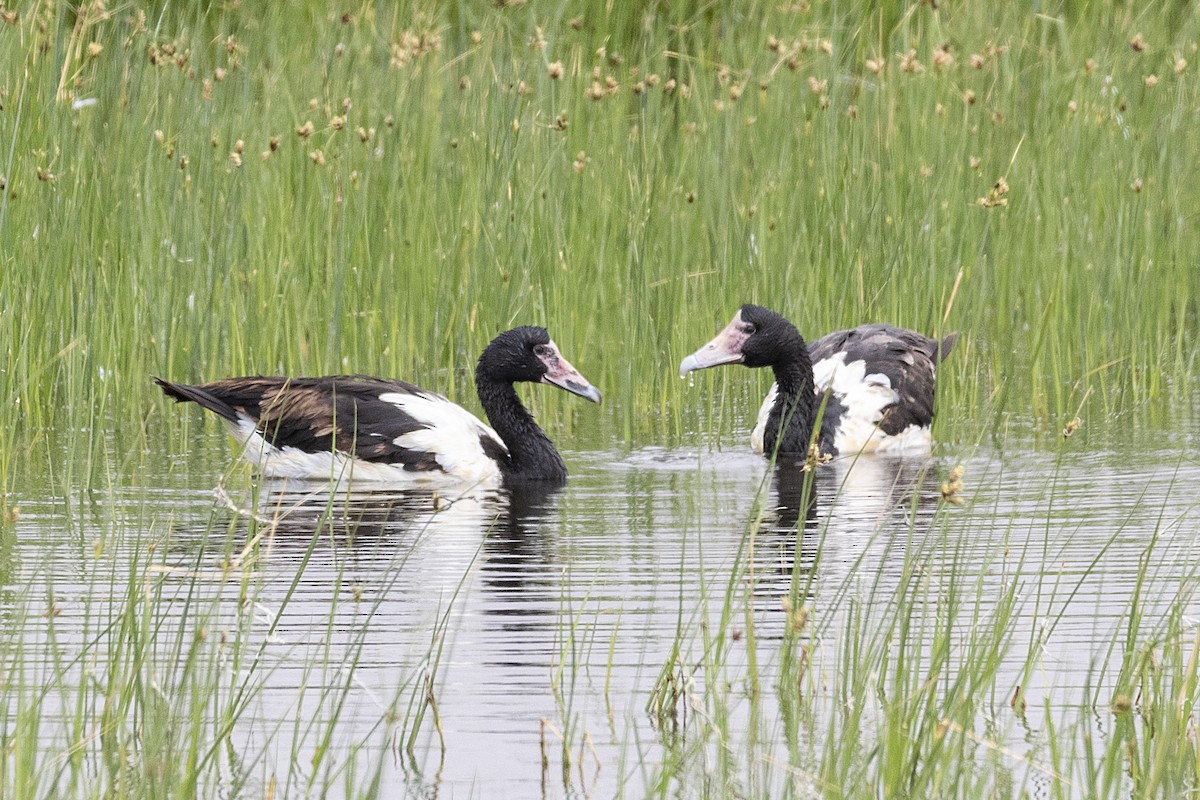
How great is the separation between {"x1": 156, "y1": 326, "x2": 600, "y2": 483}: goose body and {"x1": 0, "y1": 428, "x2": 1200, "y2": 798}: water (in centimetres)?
24

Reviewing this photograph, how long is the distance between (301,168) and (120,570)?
363cm

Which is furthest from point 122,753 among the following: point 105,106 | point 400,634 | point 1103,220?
point 1103,220

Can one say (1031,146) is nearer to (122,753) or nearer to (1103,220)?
(1103,220)

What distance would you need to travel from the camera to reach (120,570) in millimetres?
5449

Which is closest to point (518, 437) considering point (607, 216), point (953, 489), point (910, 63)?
point (607, 216)

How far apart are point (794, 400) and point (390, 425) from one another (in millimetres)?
1845

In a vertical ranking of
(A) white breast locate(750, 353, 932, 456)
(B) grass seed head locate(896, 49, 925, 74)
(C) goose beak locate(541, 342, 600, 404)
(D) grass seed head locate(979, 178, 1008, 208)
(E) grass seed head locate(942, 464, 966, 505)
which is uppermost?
(B) grass seed head locate(896, 49, 925, 74)

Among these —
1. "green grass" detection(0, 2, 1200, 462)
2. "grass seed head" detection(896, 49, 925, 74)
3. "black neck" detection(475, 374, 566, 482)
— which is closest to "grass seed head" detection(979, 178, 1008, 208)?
"green grass" detection(0, 2, 1200, 462)

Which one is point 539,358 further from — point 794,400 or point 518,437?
point 794,400

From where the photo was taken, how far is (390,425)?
7781 millimetres

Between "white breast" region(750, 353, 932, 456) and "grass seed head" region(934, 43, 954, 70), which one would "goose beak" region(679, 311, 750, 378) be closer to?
"white breast" region(750, 353, 932, 456)

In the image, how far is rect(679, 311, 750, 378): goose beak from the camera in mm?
8280

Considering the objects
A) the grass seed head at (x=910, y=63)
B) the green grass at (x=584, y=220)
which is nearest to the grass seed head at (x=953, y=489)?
the green grass at (x=584, y=220)

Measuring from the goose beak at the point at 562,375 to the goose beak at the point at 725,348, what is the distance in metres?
0.44
